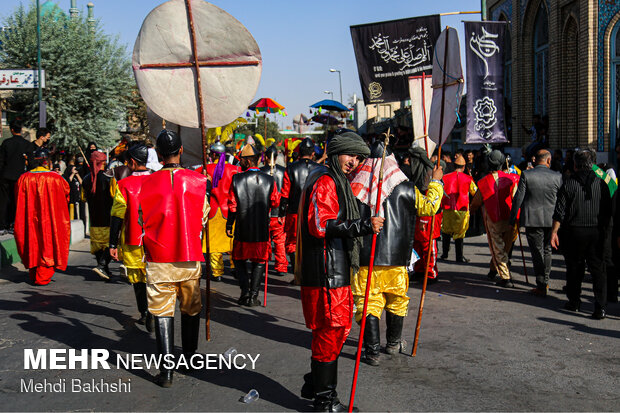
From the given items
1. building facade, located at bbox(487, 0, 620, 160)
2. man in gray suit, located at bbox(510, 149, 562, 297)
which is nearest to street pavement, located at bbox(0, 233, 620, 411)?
man in gray suit, located at bbox(510, 149, 562, 297)

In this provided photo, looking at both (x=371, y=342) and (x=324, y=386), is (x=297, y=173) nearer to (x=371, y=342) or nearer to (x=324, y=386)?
(x=371, y=342)

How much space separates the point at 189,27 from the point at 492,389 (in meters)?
4.03

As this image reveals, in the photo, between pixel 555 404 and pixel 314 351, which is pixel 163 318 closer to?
pixel 314 351

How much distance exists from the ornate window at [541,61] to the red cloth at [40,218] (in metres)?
14.3

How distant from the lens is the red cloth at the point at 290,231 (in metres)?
10.0

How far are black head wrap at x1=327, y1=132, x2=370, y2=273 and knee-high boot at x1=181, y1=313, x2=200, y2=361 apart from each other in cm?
167

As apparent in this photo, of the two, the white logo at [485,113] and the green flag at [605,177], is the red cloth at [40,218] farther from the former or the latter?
the white logo at [485,113]

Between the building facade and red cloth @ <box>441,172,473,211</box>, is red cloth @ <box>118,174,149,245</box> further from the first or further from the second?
the building facade

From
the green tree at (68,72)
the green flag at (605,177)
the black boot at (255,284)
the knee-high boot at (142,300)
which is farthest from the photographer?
the green tree at (68,72)

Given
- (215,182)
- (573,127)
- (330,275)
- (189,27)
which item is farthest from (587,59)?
(330,275)

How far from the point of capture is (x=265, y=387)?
504 cm

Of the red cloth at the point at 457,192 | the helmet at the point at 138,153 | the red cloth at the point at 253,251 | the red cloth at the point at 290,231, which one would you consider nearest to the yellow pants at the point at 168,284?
the helmet at the point at 138,153

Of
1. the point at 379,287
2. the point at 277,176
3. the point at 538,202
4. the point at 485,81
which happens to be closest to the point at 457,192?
the point at 538,202

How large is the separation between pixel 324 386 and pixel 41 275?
21.2 feet
